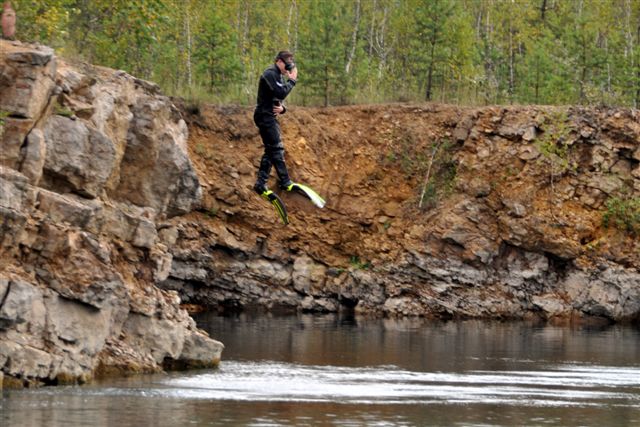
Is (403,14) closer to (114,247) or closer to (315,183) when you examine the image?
(315,183)

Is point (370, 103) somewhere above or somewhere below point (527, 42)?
below

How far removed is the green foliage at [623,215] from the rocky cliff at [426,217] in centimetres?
5

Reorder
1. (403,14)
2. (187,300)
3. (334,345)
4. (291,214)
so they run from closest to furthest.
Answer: (334,345), (187,300), (291,214), (403,14)

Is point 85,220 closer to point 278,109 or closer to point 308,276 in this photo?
point 278,109

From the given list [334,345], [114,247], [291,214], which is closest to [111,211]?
[114,247]

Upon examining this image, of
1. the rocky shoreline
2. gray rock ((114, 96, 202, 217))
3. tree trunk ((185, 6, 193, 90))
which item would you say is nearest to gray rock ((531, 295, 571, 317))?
the rocky shoreline

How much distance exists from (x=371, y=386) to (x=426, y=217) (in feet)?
81.2

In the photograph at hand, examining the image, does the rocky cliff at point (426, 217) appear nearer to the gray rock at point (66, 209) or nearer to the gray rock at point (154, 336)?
the gray rock at point (154, 336)

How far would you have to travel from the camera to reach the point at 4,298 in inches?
973

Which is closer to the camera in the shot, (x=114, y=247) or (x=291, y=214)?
(x=114, y=247)

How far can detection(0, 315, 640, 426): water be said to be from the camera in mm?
23141

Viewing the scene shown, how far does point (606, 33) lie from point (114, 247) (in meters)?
40.1

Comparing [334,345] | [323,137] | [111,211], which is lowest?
[334,345]

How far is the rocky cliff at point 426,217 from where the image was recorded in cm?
4988
